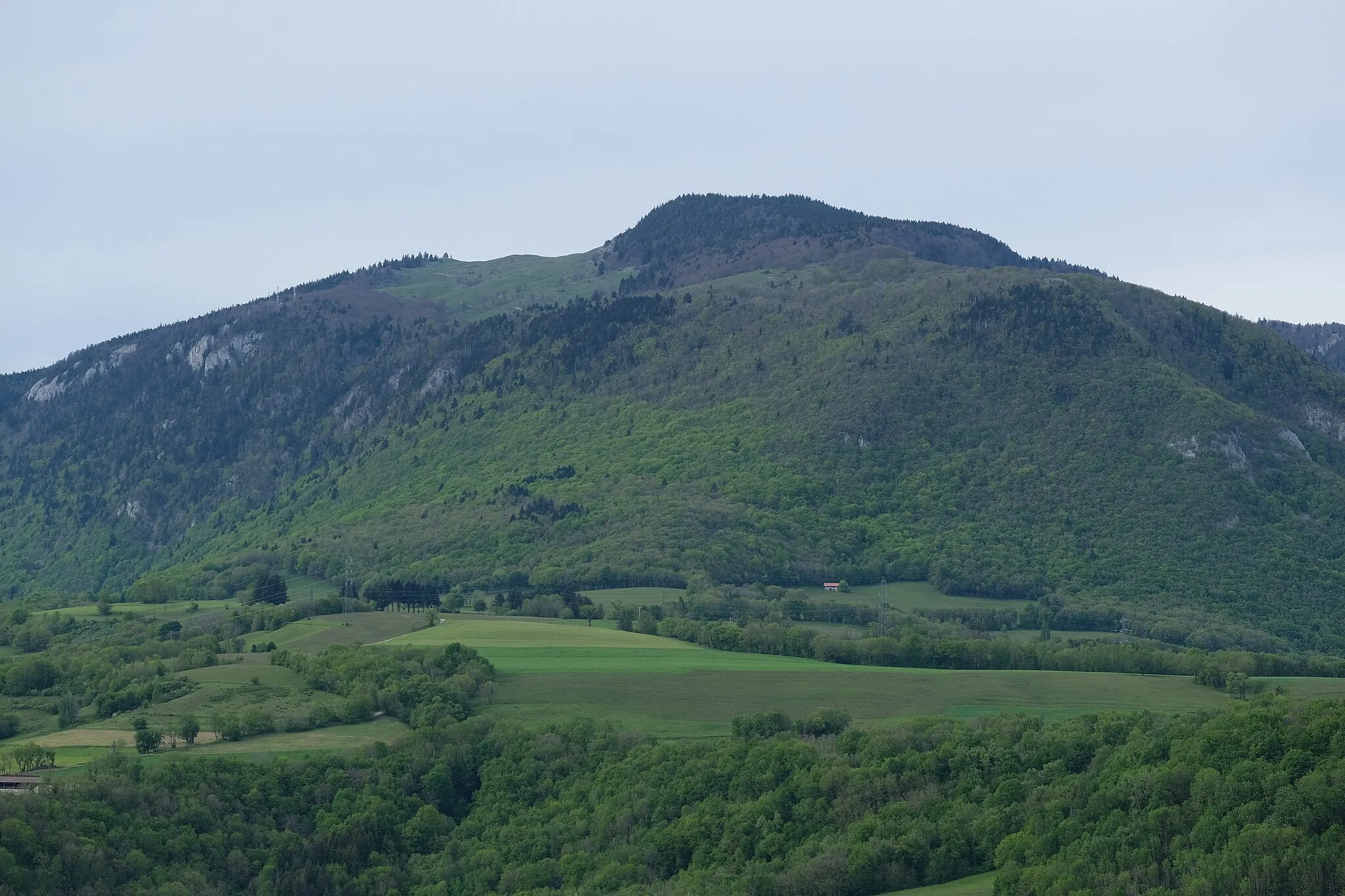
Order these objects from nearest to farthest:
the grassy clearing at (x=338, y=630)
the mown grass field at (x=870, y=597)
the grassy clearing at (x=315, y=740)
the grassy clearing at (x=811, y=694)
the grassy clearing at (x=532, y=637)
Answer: the grassy clearing at (x=315, y=740) < the grassy clearing at (x=811, y=694) < the grassy clearing at (x=532, y=637) < the grassy clearing at (x=338, y=630) < the mown grass field at (x=870, y=597)

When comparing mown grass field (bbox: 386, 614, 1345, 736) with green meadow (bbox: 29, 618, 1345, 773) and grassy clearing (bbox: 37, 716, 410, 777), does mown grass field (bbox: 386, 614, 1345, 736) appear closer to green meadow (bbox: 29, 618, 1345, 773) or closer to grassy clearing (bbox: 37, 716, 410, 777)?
green meadow (bbox: 29, 618, 1345, 773)

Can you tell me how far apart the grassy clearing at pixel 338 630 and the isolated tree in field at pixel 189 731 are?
79.7ft

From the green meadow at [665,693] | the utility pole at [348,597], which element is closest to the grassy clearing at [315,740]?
the green meadow at [665,693]

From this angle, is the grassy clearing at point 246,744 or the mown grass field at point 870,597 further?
the mown grass field at point 870,597

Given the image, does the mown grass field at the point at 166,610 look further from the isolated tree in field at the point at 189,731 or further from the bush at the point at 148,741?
the bush at the point at 148,741

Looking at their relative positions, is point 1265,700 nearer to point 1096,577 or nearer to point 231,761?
point 231,761

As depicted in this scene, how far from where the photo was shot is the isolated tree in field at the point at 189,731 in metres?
120

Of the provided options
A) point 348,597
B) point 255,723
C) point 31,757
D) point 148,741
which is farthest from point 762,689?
point 348,597

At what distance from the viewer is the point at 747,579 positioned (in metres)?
192

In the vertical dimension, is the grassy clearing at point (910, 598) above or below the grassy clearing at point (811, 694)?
above

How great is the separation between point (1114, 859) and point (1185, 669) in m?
59.1

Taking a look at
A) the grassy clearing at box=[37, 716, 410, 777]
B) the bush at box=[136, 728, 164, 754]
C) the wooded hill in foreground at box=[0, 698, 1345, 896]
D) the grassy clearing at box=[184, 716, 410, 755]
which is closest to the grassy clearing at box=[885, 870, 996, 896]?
the wooded hill in foreground at box=[0, 698, 1345, 896]

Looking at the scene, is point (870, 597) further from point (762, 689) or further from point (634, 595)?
point (762, 689)

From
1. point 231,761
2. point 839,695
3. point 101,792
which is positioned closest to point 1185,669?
point 839,695
